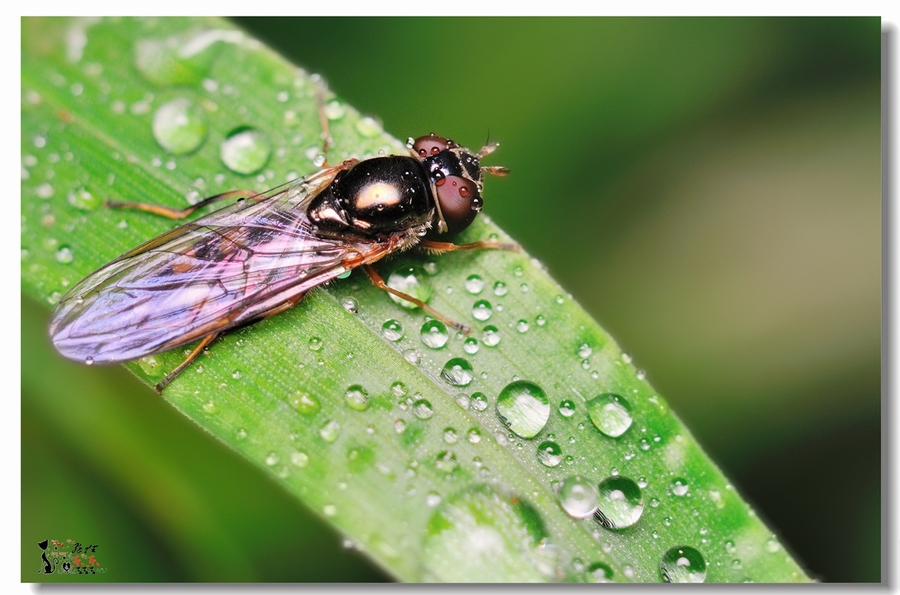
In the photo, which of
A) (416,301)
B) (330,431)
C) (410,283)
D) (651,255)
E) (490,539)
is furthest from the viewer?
(651,255)

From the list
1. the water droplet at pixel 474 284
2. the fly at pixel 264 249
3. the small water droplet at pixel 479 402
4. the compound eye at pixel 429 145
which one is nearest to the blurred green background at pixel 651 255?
the compound eye at pixel 429 145

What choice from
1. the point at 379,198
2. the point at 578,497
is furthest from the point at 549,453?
the point at 379,198

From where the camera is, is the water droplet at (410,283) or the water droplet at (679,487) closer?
the water droplet at (679,487)

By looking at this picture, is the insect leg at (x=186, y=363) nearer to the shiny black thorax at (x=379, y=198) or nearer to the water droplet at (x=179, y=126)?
the shiny black thorax at (x=379, y=198)

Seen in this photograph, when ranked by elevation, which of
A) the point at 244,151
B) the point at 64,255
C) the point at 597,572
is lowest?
the point at 597,572

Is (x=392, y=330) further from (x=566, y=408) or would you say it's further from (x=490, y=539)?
(x=490, y=539)

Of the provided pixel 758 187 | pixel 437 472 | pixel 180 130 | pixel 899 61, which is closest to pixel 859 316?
pixel 758 187

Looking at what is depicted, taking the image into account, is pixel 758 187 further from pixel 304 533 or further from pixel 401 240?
pixel 304 533
